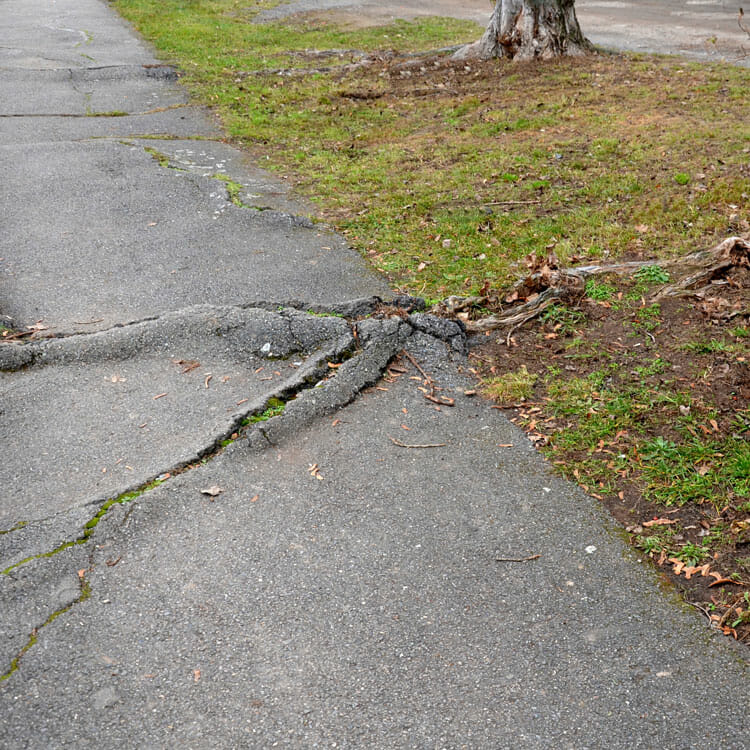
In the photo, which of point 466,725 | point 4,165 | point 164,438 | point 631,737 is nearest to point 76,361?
point 164,438

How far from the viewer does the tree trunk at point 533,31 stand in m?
12.4

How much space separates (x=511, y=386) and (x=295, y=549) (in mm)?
1779

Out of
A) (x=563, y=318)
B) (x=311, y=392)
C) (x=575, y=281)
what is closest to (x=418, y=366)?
(x=311, y=392)

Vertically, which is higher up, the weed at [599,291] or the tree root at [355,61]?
the tree root at [355,61]

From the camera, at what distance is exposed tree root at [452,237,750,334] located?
5.16 m

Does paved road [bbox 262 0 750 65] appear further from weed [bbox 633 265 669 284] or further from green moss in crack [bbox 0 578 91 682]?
green moss in crack [bbox 0 578 91 682]

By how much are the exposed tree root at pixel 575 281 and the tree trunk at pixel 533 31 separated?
8.28m

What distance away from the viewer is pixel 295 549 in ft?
11.0

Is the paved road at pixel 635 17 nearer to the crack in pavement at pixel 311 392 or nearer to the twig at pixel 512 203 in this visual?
the twig at pixel 512 203

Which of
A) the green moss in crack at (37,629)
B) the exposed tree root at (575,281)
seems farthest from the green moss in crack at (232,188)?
the green moss in crack at (37,629)

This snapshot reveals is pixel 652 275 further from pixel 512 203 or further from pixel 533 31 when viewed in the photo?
pixel 533 31

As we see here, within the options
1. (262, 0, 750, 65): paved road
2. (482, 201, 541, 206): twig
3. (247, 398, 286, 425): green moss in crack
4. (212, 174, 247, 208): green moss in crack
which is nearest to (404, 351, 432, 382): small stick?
(247, 398, 286, 425): green moss in crack

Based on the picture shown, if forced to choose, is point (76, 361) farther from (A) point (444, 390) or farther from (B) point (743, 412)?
(B) point (743, 412)

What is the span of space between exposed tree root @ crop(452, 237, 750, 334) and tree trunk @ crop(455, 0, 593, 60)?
8280mm
